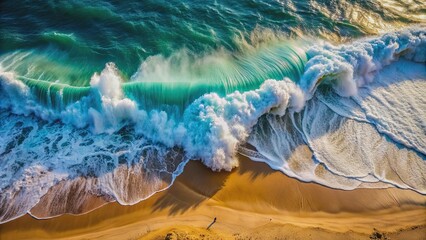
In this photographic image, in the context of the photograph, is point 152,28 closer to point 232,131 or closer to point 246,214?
point 232,131

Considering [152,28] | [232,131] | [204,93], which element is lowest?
[232,131]

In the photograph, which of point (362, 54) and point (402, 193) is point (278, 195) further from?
point (362, 54)

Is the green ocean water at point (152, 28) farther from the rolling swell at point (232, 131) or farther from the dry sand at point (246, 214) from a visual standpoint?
the dry sand at point (246, 214)

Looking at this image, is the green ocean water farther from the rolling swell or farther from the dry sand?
the dry sand

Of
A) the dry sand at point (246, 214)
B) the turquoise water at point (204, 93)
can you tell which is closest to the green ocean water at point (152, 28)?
the turquoise water at point (204, 93)

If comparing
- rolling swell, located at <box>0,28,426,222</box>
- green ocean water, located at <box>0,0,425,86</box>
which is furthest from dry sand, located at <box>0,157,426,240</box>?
green ocean water, located at <box>0,0,425,86</box>

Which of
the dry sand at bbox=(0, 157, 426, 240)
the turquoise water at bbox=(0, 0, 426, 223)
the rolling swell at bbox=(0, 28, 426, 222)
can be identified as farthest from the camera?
the turquoise water at bbox=(0, 0, 426, 223)

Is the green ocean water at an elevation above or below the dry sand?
above

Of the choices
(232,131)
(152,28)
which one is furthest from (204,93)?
(152,28)
